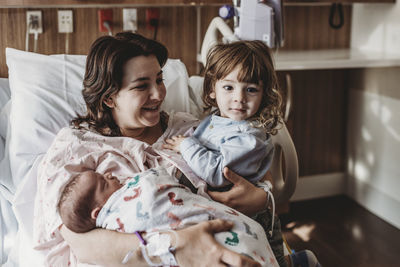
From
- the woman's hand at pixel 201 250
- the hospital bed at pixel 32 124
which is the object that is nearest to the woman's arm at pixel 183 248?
the woman's hand at pixel 201 250

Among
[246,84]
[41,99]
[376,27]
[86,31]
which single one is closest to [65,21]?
[86,31]

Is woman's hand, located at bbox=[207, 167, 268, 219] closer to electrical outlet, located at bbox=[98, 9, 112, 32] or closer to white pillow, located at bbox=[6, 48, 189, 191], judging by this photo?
white pillow, located at bbox=[6, 48, 189, 191]

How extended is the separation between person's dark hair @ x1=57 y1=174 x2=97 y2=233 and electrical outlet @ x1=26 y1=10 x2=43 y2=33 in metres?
1.33

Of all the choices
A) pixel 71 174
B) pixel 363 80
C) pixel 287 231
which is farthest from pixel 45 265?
pixel 363 80

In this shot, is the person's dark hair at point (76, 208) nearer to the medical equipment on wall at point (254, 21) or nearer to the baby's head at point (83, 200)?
the baby's head at point (83, 200)

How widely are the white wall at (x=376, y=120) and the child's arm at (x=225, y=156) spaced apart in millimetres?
1762

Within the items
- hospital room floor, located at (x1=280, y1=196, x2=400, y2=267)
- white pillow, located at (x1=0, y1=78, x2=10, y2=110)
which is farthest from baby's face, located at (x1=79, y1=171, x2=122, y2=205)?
hospital room floor, located at (x1=280, y1=196, x2=400, y2=267)

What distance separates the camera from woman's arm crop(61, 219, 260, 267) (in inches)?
47.2

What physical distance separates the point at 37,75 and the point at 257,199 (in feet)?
3.13

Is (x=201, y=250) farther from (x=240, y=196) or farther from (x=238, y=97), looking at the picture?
(x=238, y=97)

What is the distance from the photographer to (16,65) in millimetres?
1854

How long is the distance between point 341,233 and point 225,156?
1.72 metres

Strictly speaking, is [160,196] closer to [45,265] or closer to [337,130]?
[45,265]

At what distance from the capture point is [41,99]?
1776 millimetres
